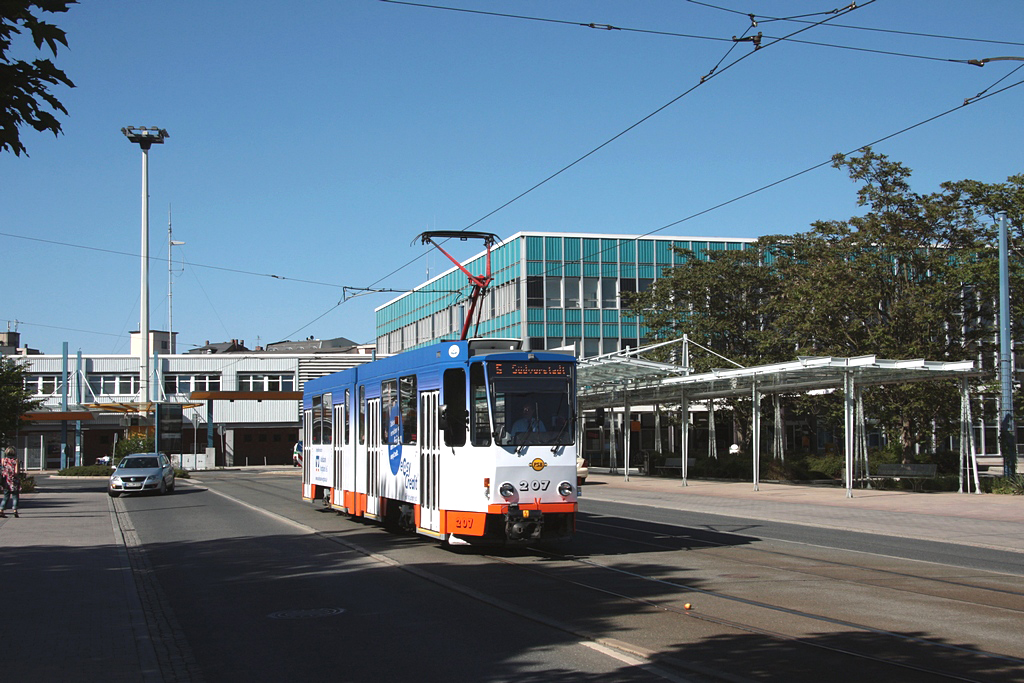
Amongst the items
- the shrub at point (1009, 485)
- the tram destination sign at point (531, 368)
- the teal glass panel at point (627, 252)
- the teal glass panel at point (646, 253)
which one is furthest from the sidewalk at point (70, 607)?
the teal glass panel at point (646, 253)

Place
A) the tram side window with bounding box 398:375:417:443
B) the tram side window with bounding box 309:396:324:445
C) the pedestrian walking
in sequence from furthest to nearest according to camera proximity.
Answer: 1. the pedestrian walking
2. the tram side window with bounding box 309:396:324:445
3. the tram side window with bounding box 398:375:417:443

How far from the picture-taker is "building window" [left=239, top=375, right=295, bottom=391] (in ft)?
277

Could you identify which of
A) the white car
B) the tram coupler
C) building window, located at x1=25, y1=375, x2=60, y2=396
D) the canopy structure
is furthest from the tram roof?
building window, located at x1=25, y1=375, x2=60, y2=396

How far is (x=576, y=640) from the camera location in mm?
9156

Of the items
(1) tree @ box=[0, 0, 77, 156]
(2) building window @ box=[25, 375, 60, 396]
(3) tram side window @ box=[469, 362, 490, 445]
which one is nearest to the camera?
(1) tree @ box=[0, 0, 77, 156]

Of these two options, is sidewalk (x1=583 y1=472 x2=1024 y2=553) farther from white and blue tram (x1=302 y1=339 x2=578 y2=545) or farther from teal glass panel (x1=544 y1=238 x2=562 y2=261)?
teal glass panel (x1=544 y1=238 x2=562 y2=261)

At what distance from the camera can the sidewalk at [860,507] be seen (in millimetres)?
20328

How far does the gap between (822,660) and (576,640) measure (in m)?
2.13

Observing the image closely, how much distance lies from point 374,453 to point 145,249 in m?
45.9

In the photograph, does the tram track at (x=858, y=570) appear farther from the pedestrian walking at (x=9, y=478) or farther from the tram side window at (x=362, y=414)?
the pedestrian walking at (x=9, y=478)

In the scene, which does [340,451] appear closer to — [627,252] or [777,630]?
[777,630]

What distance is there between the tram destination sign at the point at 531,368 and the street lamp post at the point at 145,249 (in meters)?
49.8

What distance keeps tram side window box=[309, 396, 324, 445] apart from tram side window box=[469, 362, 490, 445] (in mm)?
9274

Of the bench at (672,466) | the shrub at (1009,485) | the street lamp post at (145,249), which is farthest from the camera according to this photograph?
the street lamp post at (145,249)
